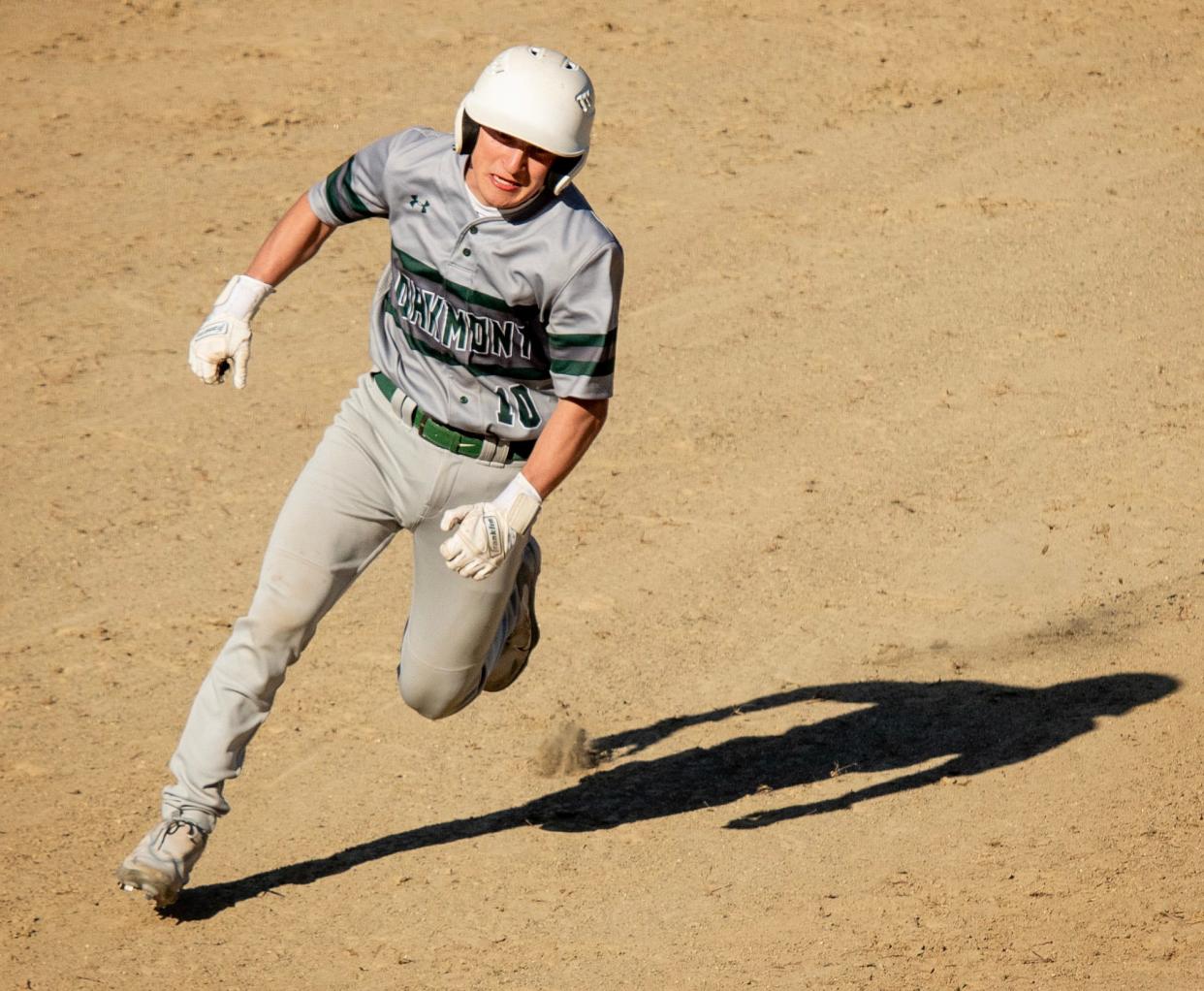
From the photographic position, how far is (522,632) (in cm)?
539

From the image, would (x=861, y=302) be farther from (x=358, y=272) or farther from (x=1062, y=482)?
(x=358, y=272)

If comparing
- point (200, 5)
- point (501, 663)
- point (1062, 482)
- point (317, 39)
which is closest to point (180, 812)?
point (501, 663)

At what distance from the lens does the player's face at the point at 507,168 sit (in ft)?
14.5

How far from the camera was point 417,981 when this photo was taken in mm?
4562

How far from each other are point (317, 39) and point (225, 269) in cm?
380

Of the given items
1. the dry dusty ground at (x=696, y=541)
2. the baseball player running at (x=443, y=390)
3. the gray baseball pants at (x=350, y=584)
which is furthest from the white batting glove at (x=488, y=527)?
the dry dusty ground at (x=696, y=541)

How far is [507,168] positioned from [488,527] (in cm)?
98

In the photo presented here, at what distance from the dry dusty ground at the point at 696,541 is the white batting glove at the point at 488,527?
120 centimetres

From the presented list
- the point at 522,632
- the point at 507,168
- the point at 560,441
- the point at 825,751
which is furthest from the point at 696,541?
the point at 507,168

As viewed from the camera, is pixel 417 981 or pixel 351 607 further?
pixel 351 607

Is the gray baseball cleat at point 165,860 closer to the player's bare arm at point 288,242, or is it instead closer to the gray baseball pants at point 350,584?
the gray baseball pants at point 350,584

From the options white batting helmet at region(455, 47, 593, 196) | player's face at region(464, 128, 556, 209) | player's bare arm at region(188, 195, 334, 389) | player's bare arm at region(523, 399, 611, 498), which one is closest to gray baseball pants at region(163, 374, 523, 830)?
player's bare arm at region(523, 399, 611, 498)

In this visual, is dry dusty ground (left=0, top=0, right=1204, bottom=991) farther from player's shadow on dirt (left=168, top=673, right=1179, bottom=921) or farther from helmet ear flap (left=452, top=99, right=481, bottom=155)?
helmet ear flap (left=452, top=99, right=481, bottom=155)

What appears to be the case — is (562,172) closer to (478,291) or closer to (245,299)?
(478,291)
